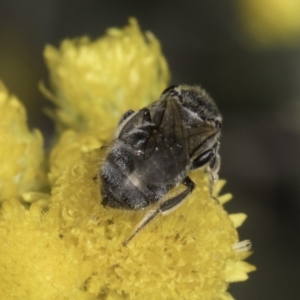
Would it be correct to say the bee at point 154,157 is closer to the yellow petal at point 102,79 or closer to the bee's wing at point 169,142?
the bee's wing at point 169,142

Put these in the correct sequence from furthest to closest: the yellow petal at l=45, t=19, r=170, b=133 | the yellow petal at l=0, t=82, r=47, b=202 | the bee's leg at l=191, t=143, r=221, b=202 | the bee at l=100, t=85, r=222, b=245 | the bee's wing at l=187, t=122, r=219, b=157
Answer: the yellow petal at l=45, t=19, r=170, b=133, the yellow petal at l=0, t=82, r=47, b=202, the bee's leg at l=191, t=143, r=221, b=202, the bee's wing at l=187, t=122, r=219, b=157, the bee at l=100, t=85, r=222, b=245

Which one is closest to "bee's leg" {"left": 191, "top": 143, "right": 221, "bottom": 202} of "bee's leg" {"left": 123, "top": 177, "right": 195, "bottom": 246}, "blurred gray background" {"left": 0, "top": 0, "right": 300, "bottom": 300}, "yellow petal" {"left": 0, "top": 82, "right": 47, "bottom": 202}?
"bee's leg" {"left": 123, "top": 177, "right": 195, "bottom": 246}


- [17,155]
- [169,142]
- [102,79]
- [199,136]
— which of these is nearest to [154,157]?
[169,142]

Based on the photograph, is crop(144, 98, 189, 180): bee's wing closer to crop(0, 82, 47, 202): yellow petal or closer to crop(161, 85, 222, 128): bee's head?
crop(161, 85, 222, 128): bee's head

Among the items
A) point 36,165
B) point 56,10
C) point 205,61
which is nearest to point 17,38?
point 56,10

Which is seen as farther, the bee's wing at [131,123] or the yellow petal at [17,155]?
the yellow petal at [17,155]

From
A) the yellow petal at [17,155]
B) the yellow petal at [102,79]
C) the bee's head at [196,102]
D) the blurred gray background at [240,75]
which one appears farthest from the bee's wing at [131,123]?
the blurred gray background at [240,75]
